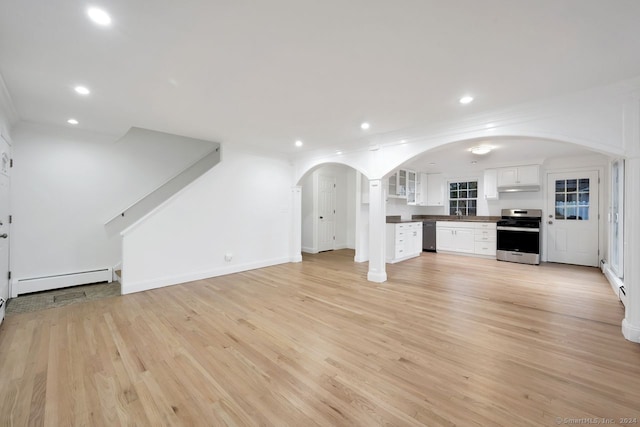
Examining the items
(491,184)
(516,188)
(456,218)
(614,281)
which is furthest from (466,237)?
(614,281)

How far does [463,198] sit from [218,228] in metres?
6.75

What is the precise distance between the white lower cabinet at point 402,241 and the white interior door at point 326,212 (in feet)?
6.58

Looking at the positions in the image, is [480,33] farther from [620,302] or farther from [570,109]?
[620,302]

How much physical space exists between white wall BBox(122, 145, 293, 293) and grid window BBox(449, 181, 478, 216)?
5060mm

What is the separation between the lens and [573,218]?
19.4 feet

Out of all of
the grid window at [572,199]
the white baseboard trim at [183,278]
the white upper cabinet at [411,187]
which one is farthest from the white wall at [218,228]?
the grid window at [572,199]

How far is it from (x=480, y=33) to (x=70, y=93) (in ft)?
13.1

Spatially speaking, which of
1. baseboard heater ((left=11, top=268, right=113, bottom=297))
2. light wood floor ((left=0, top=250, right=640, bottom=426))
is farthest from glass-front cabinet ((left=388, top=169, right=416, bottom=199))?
baseboard heater ((left=11, top=268, right=113, bottom=297))

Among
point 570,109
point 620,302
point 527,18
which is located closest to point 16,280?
point 527,18

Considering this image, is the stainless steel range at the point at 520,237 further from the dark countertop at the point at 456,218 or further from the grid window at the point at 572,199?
the grid window at the point at 572,199

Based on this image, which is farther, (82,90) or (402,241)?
(402,241)

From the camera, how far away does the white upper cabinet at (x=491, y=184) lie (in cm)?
668

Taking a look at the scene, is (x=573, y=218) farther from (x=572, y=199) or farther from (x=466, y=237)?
(x=466, y=237)

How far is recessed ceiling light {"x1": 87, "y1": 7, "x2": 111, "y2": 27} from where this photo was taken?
1633 mm
